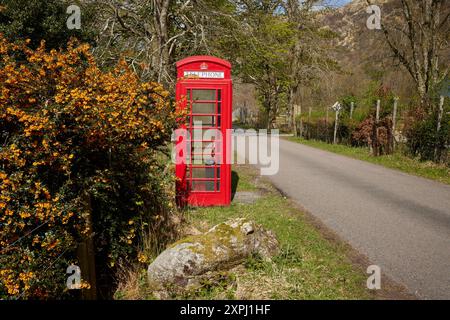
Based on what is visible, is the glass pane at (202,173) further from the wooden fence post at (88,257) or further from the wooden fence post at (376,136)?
the wooden fence post at (376,136)

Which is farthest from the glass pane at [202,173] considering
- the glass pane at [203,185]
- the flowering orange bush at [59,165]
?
the flowering orange bush at [59,165]

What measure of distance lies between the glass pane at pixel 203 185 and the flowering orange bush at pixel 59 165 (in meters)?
2.69

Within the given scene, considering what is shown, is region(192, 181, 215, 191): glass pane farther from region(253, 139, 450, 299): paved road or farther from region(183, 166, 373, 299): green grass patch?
region(253, 139, 450, 299): paved road

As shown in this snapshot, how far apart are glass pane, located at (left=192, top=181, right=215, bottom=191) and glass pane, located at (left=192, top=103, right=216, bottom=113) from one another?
54.0 inches

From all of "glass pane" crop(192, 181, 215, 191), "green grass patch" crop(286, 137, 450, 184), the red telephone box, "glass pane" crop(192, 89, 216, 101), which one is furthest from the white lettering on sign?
"green grass patch" crop(286, 137, 450, 184)

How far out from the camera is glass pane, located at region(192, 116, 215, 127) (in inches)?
259

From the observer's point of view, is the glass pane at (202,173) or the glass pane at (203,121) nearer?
the glass pane at (203,121)

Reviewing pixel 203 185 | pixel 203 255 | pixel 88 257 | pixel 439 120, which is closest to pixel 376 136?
pixel 439 120

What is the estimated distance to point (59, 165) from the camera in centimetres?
350

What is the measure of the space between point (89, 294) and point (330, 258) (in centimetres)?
297

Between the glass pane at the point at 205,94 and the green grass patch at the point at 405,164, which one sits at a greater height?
the glass pane at the point at 205,94

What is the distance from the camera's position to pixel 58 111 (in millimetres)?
3408

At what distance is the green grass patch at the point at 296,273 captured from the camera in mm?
3855

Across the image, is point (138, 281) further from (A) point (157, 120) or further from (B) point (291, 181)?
(B) point (291, 181)
